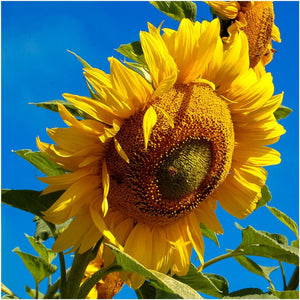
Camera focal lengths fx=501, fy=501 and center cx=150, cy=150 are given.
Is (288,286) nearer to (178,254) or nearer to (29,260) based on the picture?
(178,254)

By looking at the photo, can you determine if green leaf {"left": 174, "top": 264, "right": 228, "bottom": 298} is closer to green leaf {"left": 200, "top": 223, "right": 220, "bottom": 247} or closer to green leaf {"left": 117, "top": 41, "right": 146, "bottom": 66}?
green leaf {"left": 200, "top": 223, "right": 220, "bottom": 247}

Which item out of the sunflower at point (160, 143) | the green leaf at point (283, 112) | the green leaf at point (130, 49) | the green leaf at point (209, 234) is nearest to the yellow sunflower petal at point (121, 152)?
the sunflower at point (160, 143)

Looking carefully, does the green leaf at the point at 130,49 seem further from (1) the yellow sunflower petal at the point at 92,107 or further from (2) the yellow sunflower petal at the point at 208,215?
(2) the yellow sunflower petal at the point at 208,215

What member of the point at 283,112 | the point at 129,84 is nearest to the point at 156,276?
the point at 129,84

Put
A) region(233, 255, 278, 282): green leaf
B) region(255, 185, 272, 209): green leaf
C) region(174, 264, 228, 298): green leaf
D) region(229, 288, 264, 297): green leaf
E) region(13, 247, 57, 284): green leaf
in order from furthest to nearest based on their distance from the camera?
region(233, 255, 278, 282): green leaf, region(13, 247, 57, 284): green leaf, region(229, 288, 264, 297): green leaf, region(255, 185, 272, 209): green leaf, region(174, 264, 228, 298): green leaf

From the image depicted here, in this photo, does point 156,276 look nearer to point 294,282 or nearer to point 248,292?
point 248,292

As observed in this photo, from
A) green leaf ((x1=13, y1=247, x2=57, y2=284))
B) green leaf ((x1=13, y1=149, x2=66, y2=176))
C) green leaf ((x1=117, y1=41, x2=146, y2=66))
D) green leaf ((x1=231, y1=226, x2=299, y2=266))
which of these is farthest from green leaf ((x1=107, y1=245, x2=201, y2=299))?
green leaf ((x1=13, y1=247, x2=57, y2=284))

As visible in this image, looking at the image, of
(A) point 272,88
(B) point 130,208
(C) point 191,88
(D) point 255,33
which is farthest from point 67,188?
(D) point 255,33
